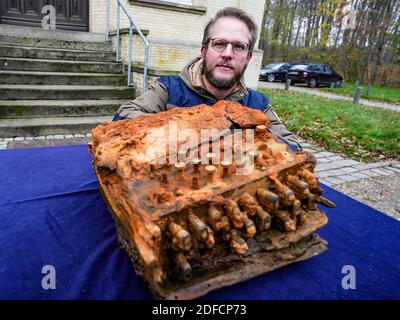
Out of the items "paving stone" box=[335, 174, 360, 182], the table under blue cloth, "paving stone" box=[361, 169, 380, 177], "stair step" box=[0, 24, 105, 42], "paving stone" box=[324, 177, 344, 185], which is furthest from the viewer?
"stair step" box=[0, 24, 105, 42]

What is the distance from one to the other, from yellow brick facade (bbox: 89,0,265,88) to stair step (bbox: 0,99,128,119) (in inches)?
54.8

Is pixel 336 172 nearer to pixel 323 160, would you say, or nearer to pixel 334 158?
pixel 323 160

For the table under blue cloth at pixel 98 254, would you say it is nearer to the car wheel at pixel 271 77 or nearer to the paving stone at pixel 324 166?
the paving stone at pixel 324 166

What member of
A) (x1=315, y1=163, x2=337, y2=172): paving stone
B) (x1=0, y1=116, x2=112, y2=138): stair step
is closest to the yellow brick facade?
(x1=0, y1=116, x2=112, y2=138): stair step

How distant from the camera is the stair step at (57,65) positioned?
566 cm

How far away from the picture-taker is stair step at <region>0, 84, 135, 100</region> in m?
5.23

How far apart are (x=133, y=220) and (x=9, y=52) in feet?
19.7

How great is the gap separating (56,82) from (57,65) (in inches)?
15.3

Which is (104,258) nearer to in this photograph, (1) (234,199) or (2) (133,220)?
(2) (133,220)

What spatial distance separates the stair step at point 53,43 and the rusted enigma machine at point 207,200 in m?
5.65

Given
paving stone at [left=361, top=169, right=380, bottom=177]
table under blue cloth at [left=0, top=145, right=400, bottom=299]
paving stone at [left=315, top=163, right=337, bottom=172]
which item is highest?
table under blue cloth at [left=0, top=145, right=400, bottom=299]

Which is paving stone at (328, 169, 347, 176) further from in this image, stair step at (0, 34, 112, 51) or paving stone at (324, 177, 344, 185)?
stair step at (0, 34, 112, 51)

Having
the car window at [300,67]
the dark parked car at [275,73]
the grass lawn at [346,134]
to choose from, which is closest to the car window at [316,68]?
the car window at [300,67]

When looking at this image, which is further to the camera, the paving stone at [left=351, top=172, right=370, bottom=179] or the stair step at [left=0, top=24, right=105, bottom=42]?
the stair step at [left=0, top=24, right=105, bottom=42]
